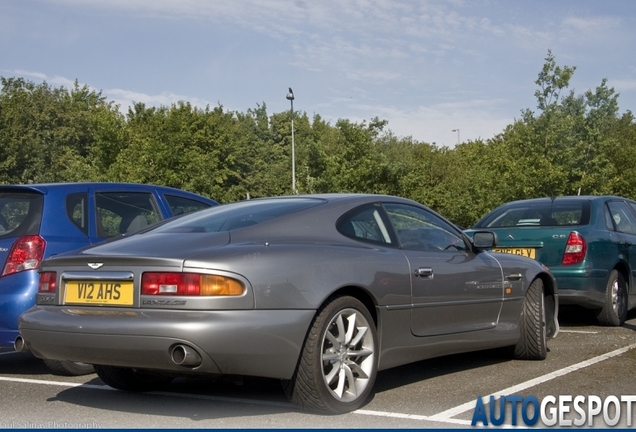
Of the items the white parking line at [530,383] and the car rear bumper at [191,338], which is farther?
the white parking line at [530,383]

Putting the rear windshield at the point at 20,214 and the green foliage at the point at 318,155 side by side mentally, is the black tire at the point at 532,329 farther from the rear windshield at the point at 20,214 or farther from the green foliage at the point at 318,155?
the green foliage at the point at 318,155

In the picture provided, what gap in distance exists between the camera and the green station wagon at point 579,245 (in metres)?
9.70

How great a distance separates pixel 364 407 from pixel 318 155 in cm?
4739

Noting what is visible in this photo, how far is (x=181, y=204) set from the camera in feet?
28.9

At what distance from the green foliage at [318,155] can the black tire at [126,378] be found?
3436 cm

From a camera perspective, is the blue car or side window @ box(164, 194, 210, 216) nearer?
the blue car

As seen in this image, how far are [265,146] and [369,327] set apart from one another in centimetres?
8021

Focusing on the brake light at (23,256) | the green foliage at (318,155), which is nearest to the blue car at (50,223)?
the brake light at (23,256)

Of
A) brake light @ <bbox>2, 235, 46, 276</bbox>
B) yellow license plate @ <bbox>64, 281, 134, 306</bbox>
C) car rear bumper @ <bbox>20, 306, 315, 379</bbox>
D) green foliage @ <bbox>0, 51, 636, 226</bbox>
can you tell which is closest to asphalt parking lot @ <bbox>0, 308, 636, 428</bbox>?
car rear bumper @ <bbox>20, 306, 315, 379</bbox>

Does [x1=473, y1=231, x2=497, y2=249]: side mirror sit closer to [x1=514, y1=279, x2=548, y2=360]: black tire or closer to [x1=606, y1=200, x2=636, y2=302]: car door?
[x1=514, y1=279, x2=548, y2=360]: black tire

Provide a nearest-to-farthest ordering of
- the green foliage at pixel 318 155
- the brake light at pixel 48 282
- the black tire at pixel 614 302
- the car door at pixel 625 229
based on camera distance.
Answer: the brake light at pixel 48 282
the black tire at pixel 614 302
the car door at pixel 625 229
the green foliage at pixel 318 155

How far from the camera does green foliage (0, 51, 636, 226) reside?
1622 inches

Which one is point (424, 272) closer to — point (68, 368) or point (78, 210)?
point (68, 368)

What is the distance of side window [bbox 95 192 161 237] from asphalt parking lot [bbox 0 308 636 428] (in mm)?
1339
